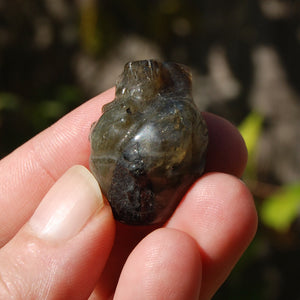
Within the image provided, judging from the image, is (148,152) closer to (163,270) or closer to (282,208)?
(163,270)

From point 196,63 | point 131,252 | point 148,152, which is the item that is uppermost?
point 148,152

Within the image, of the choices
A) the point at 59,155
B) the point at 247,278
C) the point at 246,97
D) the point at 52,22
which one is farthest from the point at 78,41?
the point at 247,278

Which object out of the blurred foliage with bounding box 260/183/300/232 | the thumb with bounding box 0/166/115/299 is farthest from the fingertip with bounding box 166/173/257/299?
the blurred foliage with bounding box 260/183/300/232

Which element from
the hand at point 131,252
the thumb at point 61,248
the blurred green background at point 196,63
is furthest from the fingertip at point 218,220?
the blurred green background at point 196,63

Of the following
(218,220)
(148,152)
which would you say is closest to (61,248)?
(148,152)

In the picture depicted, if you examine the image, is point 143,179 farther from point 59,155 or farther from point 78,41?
point 78,41

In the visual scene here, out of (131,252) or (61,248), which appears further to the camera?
(131,252)

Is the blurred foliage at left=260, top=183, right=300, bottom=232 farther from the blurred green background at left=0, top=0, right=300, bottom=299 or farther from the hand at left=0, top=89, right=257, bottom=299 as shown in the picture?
the hand at left=0, top=89, right=257, bottom=299
